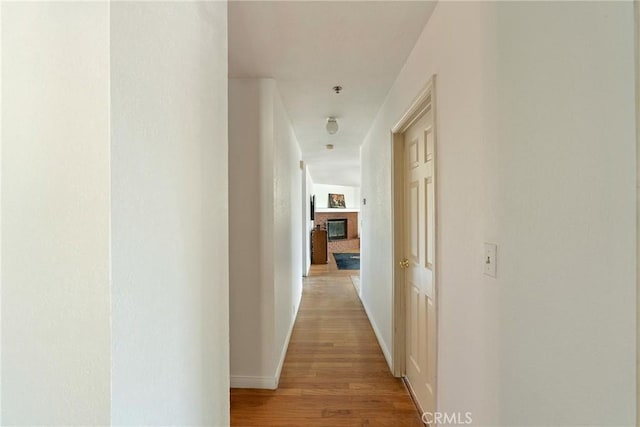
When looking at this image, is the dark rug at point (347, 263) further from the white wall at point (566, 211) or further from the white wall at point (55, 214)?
the white wall at point (55, 214)

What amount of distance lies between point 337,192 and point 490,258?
1189cm

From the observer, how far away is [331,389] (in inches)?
89.0

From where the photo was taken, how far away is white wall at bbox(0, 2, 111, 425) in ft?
1.82

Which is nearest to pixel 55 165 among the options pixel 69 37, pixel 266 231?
pixel 69 37

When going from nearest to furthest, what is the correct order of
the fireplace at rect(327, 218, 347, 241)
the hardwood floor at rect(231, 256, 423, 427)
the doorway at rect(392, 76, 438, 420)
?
1. the doorway at rect(392, 76, 438, 420)
2. the hardwood floor at rect(231, 256, 423, 427)
3. the fireplace at rect(327, 218, 347, 241)

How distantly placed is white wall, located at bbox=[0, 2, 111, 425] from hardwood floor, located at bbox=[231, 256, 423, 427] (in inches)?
66.4

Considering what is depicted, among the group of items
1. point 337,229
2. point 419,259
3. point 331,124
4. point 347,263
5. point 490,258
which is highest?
point 331,124

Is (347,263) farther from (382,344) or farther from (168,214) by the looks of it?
(168,214)

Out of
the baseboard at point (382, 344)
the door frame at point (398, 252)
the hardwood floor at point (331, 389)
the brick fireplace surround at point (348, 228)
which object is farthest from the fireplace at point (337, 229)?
the door frame at point (398, 252)

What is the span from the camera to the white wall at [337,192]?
1269 cm

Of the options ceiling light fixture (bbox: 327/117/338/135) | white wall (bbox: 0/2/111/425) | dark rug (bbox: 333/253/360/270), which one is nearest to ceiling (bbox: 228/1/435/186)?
ceiling light fixture (bbox: 327/117/338/135)

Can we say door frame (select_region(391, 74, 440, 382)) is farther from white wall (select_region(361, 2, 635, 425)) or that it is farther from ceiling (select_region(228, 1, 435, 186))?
white wall (select_region(361, 2, 635, 425))

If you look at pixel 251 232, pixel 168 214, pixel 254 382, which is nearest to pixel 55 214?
pixel 168 214

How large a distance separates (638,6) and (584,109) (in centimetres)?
19
